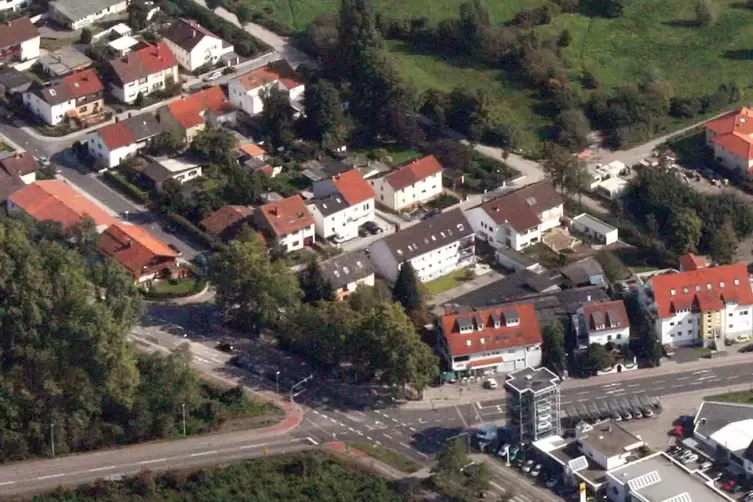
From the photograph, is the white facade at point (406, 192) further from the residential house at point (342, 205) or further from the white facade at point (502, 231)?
the white facade at point (502, 231)

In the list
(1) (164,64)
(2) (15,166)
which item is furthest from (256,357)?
(1) (164,64)

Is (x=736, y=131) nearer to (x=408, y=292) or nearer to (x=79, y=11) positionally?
(x=408, y=292)

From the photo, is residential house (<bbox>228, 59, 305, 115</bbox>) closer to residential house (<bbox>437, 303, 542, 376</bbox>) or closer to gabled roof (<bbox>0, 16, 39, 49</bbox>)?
gabled roof (<bbox>0, 16, 39, 49</bbox>)

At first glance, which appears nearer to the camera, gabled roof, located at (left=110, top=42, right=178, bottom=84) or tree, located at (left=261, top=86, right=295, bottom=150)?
tree, located at (left=261, top=86, right=295, bottom=150)

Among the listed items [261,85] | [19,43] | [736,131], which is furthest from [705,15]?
[19,43]

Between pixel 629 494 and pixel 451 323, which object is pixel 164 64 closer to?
pixel 451 323

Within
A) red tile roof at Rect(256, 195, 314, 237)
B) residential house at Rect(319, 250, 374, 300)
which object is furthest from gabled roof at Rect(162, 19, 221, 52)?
residential house at Rect(319, 250, 374, 300)

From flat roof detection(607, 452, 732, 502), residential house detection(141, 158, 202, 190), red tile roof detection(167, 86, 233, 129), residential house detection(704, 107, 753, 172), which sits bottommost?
flat roof detection(607, 452, 732, 502)
